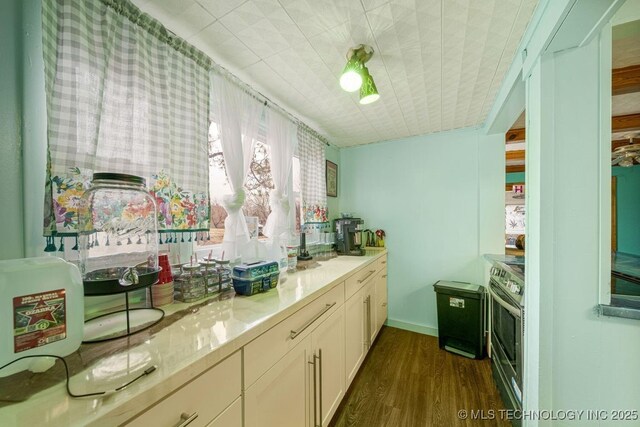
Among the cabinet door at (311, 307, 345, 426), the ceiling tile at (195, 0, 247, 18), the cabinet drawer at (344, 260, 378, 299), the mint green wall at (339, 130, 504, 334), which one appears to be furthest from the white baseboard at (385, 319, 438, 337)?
the ceiling tile at (195, 0, 247, 18)

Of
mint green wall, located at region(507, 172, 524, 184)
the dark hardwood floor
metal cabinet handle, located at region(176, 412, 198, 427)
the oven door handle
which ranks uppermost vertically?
mint green wall, located at region(507, 172, 524, 184)

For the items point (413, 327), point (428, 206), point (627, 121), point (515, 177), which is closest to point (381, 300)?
point (413, 327)

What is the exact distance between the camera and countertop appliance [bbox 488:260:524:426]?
4.00ft

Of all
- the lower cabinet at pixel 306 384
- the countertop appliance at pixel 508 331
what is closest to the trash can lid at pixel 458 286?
the countertop appliance at pixel 508 331

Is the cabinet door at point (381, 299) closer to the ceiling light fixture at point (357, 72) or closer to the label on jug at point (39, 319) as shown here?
the ceiling light fixture at point (357, 72)

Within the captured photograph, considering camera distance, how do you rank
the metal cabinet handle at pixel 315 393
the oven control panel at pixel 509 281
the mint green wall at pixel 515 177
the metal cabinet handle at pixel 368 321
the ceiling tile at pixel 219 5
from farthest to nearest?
the mint green wall at pixel 515 177, the metal cabinet handle at pixel 368 321, the oven control panel at pixel 509 281, the metal cabinet handle at pixel 315 393, the ceiling tile at pixel 219 5

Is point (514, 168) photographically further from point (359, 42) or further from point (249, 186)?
point (249, 186)

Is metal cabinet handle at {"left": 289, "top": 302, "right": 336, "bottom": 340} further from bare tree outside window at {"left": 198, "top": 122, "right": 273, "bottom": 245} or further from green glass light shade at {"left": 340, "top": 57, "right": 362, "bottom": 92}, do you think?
green glass light shade at {"left": 340, "top": 57, "right": 362, "bottom": 92}

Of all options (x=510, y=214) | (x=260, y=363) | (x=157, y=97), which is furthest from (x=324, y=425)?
(x=510, y=214)

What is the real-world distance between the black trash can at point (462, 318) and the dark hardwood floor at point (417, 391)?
10 cm

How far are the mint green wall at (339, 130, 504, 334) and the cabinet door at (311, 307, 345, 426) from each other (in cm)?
137

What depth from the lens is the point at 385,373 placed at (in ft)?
5.92

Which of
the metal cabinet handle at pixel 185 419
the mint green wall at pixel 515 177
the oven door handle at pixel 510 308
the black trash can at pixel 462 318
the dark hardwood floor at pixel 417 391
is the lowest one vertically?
the dark hardwood floor at pixel 417 391

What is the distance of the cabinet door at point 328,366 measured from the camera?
3.81 ft
